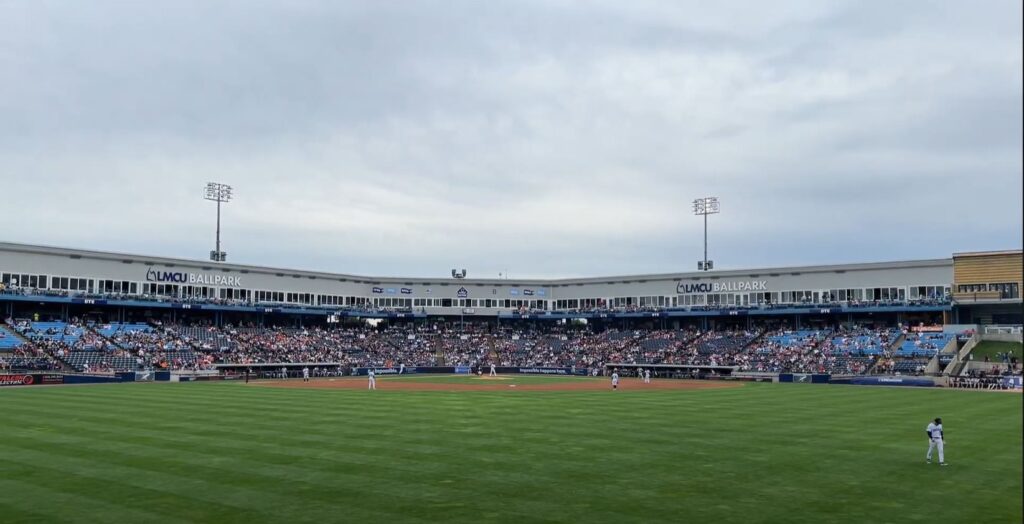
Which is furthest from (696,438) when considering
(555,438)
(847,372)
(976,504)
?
(847,372)

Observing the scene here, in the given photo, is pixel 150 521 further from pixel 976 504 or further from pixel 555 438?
pixel 976 504

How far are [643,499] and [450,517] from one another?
199 inches

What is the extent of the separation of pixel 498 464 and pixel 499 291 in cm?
10110

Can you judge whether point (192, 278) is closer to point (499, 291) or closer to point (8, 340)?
point (8, 340)

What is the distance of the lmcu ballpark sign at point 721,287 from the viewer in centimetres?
10819

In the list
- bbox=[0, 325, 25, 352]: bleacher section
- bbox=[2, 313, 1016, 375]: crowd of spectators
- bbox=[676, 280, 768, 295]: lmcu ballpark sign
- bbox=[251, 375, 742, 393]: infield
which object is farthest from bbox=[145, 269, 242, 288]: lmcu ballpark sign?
bbox=[676, 280, 768, 295]: lmcu ballpark sign

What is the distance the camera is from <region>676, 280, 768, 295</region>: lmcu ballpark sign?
108188 mm

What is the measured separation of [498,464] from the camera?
24.4 meters

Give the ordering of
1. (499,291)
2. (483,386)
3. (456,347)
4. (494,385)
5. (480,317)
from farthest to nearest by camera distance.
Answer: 1. (480,317)
2. (499,291)
3. (456,347)
4. (494,385)
5. (483,386)

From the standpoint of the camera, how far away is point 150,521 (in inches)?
670

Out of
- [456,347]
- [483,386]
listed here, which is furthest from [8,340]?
[456,347]

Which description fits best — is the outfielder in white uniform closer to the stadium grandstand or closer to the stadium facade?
the stadium grandstand

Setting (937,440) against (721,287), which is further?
(721,287)

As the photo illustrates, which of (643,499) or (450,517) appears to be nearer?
(450,517)
